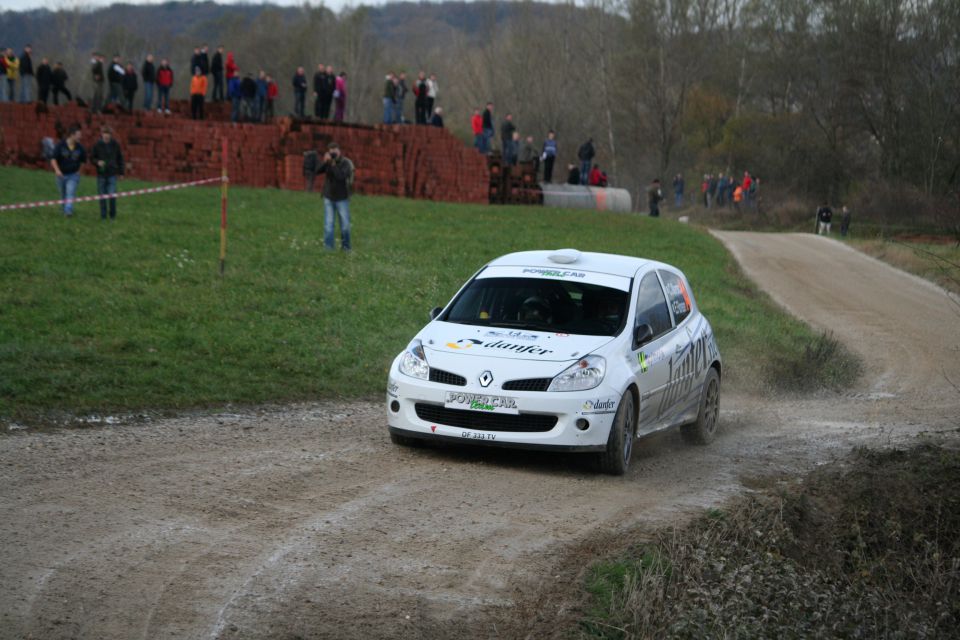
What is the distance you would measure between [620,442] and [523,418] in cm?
81

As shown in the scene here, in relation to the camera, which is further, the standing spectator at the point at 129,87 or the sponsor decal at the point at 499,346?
the standing spectator at the point at 129,87

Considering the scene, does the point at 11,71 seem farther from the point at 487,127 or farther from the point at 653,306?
the point at 653,306

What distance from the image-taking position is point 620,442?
9.09 metres

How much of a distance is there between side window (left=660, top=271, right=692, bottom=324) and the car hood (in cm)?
170

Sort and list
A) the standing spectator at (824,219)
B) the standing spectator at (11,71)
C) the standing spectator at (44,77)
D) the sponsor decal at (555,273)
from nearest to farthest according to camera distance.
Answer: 1. the sponsor decal at (555,273)
2. the standing spectator at (44,77)
3. the standing spectator at (11,71)
4. the standing spectator at (824,219)

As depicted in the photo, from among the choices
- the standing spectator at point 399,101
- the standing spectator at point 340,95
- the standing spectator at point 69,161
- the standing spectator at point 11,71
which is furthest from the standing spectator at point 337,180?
the standing spectator at point 11,71

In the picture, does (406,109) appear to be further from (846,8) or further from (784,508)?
(784,508)

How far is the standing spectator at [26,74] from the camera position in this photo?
1390 inches

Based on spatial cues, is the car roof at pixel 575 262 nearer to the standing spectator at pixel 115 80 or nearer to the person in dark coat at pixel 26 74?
the standing spectator at pixel 115 80

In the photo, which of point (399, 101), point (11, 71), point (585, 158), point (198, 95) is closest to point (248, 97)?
point (198, 95)

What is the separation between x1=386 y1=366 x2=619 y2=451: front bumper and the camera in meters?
8.87

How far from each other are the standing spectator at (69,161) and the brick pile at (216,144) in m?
12.3

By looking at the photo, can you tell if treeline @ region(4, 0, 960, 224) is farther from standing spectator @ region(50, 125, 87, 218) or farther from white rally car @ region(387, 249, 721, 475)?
white rally car @ region(387, 249, 721, 475)

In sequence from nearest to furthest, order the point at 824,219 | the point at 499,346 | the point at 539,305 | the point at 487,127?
the point at 499,346 < the point at 539,305 < the point at 487,127 < the point at 824,219
